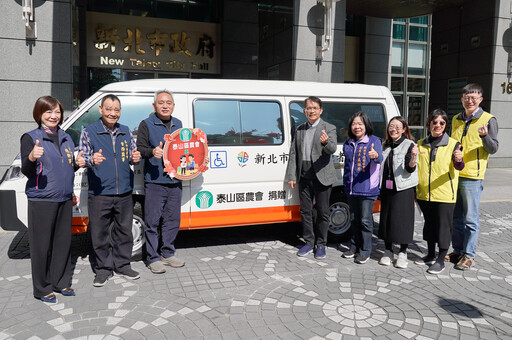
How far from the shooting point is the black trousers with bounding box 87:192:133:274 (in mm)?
4207

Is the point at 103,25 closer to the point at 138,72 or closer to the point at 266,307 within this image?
the point at 138,72

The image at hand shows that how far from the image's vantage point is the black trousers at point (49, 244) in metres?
3.76

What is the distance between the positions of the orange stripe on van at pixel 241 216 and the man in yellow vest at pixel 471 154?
2061 mm

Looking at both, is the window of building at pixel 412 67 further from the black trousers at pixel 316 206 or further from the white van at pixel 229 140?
the black trousers at pixel 316 206

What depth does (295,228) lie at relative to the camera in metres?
6.70

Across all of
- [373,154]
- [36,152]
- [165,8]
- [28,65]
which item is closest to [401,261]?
[373,154]

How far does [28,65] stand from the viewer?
333 inches

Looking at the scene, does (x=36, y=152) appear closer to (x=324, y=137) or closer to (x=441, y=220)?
(x=324, y=137)

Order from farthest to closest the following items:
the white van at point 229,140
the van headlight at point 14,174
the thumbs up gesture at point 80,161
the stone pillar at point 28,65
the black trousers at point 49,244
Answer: the stone pillar at point 28,65 → the white van at point 229,140 → the van headlight at point 14,174 → the thumbs up gesture at point 80,161 → the black trousers at point 49,244

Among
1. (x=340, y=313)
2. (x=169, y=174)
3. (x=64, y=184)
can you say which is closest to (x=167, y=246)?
(x=169, y=174)

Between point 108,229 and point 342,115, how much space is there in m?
3.39

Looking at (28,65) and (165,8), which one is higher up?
(165,8)

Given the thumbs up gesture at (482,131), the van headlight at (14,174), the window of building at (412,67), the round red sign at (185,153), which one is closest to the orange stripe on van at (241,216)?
the round red sign at (185,153)

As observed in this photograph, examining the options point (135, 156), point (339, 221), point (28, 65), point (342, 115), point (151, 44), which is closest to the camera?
point (135, 156)
